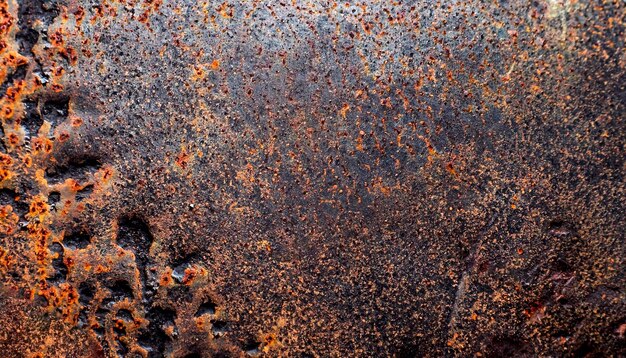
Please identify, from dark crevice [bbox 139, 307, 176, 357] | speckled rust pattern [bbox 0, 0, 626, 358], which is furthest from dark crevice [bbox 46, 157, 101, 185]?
dark crevice [bbox 139, 307, 176, 357]

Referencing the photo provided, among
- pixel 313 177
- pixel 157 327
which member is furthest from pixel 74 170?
pixel 313 177

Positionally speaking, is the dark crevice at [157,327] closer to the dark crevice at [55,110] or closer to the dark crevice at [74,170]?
the dark crevice at [74,170]

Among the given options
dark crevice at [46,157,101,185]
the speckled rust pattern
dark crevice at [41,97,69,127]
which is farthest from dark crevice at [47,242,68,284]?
dark crevice at [41,97,69,127]

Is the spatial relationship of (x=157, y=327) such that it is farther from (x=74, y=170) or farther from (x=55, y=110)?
(x=55, y=110)

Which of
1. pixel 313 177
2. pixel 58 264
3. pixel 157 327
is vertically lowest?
pixel 58 264

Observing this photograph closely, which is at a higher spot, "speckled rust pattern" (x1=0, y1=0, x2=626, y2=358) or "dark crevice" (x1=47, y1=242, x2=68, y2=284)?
"speckled rust pattern" (x1=0, y1=0, x2=626, y2=358)

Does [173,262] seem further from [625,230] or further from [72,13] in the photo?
[625,230]

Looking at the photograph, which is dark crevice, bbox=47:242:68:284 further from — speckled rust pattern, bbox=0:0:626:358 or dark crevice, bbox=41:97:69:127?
dark crevice, bbox=41:97:69:127

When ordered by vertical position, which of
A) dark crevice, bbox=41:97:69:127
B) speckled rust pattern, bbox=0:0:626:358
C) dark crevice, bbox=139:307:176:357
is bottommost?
dark crevice, bbox=139:307:176:357

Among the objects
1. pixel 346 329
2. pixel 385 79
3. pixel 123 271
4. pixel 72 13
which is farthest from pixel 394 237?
pixel 72 13
